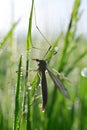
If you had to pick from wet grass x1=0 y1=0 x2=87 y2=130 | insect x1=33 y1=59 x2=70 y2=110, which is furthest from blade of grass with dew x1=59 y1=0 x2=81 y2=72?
insect x1=33 y1=59 x2=70 y2=110

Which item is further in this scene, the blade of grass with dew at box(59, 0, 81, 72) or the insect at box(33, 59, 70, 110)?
the blade of grass with dew at box(59, 0, 81, 72)

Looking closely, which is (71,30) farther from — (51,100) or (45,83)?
(45,83)

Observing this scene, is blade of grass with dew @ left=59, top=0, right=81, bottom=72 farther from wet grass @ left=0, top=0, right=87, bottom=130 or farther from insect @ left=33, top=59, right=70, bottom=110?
insect @ left=33, top=59, right=70, bottom=110

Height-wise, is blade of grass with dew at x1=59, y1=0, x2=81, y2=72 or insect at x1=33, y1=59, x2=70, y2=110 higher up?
blade of grass with dew at x1=59, y1=0, x2=81, y2=72

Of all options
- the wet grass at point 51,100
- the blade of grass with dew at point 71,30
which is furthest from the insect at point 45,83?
the blade of grass with dew at point 71,30

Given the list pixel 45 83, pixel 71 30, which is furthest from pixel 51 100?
pixel 45 83

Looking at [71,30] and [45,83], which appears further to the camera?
[71,30]

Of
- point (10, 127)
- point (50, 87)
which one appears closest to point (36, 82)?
point (10, 127)

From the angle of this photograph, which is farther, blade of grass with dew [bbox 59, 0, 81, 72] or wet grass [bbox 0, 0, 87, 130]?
blade of grass with dew [bbox 59, 0, 81, 72]

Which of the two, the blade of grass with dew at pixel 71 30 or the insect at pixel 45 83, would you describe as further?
the blade of grass with dew at pixel 71 30

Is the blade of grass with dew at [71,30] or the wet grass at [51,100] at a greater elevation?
the blade of grass with dew at [71,30]

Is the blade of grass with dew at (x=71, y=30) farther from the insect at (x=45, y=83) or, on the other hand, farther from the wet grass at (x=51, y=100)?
the insect at (x=45, y=83)
